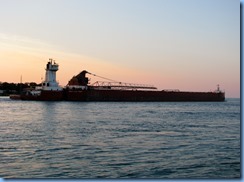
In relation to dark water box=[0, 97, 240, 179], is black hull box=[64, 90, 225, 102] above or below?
A: above

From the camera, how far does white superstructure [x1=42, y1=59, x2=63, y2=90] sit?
26391 mm

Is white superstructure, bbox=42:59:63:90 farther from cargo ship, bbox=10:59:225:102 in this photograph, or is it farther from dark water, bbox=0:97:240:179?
dark water, bbox=0:97:240:179

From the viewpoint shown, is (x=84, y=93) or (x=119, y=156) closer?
(x=119, y=156)

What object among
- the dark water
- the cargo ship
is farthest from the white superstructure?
the dark water

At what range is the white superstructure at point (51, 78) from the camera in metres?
26.4

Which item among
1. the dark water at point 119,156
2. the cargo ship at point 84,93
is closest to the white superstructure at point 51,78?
the cargo ship at point 84,93

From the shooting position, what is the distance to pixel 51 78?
26875 mm

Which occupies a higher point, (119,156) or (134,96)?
(134,96)

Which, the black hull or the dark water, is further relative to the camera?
the black hull

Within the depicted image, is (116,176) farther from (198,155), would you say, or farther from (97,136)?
(97,136)

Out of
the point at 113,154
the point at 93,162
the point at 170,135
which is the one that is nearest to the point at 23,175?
the point at 93,162

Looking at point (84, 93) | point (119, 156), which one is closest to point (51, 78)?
point (84, 93)

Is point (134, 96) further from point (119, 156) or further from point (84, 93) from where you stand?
point (119, 156)

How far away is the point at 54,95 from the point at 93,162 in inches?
873
